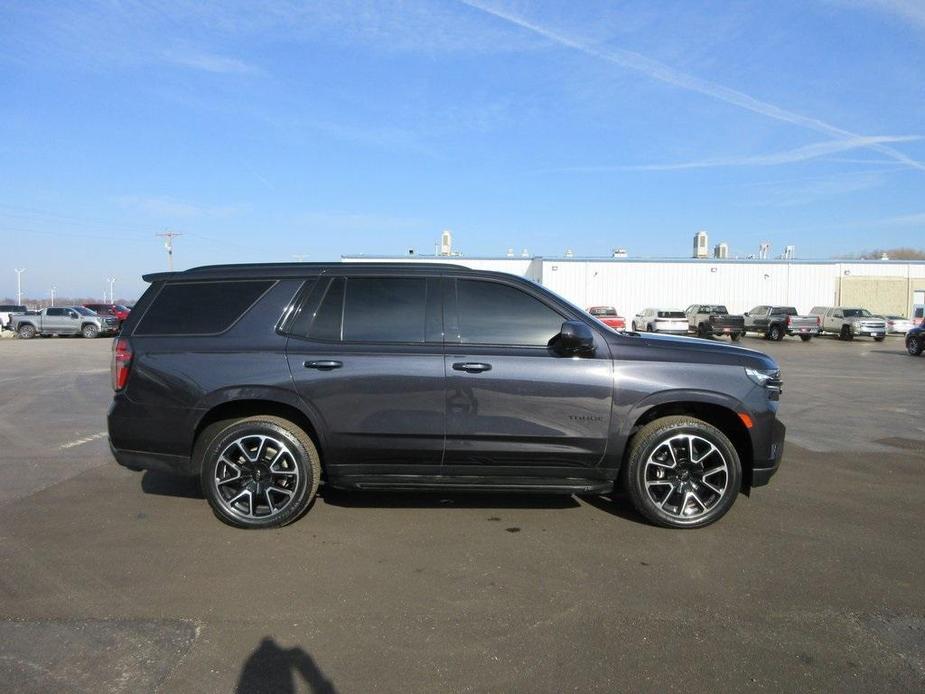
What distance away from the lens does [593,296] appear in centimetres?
4644

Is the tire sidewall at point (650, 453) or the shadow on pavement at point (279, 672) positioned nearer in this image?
the shadow on pavement at point (279, 672)

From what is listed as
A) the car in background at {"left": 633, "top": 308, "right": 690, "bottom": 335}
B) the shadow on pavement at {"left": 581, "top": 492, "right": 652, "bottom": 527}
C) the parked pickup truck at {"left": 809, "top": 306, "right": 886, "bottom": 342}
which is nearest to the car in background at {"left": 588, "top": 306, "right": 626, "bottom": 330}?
the car in background at {"left": 633, "top": 308, "right": 690, "bottom": 335}

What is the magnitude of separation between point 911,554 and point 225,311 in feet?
16.5

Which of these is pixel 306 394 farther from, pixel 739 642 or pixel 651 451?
pixel 739 642

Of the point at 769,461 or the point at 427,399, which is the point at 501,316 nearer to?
the point at 427,399

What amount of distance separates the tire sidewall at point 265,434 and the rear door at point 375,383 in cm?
20

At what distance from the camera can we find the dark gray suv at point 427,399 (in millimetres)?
4328

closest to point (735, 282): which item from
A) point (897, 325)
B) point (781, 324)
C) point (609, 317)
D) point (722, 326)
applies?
point (897, 325)

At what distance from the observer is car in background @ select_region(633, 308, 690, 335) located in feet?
113

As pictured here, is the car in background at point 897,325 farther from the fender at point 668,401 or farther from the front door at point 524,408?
the front door at point 524,408

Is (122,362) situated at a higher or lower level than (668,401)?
higher

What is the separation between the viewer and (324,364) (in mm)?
4367

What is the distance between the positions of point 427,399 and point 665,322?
106 ft

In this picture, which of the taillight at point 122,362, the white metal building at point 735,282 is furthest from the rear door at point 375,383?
the white metal building at point 735,282
